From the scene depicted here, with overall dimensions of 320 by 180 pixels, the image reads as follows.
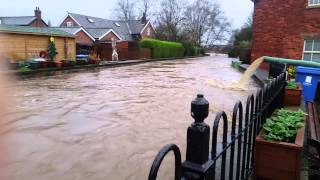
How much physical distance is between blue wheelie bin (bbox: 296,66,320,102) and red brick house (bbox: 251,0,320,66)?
10619mm

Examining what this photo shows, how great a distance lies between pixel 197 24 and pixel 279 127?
248 ft

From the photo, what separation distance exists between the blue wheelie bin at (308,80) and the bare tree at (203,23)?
2369 inches

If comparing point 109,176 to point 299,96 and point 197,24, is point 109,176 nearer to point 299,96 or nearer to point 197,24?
point 299,96

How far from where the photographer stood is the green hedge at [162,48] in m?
43.7

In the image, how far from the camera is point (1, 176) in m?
1.10

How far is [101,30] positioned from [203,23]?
107 feet

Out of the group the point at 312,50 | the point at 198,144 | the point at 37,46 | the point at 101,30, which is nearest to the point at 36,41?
the point at 37,46

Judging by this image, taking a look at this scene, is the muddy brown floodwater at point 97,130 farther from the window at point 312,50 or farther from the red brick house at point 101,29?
the red brick house at point 101,29

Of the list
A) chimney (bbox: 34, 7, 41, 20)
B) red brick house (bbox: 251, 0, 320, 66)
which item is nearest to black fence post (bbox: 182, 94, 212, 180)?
red brick house (bbox: 251, 0, 320, 66)

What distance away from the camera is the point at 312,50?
60.7 feet

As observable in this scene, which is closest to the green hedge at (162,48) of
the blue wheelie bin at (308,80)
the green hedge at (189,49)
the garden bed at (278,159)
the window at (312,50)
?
the green hedge at (189,49)

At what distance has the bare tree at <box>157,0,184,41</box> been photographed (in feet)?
204

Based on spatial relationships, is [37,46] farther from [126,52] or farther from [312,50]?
[312,50]

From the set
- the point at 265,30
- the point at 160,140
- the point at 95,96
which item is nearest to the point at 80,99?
the point at 95,96
